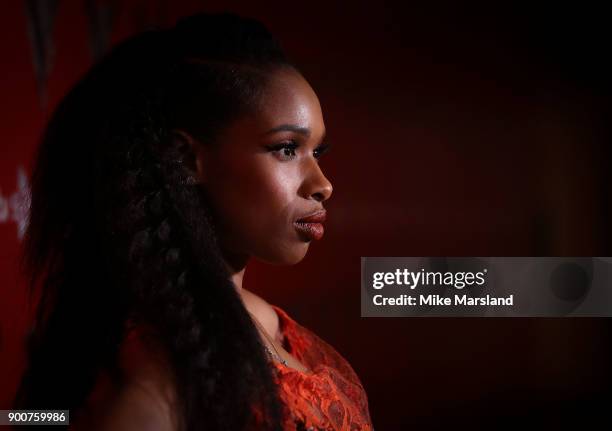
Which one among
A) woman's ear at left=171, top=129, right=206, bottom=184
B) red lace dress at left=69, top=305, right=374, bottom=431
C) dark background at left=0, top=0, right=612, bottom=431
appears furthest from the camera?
dark background at left=0, top=0, right=612, bottom=431

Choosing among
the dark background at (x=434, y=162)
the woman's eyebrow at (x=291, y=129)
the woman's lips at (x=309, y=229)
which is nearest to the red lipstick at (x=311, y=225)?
the woman's lips at (x=309, y=229)

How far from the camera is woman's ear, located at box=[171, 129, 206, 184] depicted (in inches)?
32.3

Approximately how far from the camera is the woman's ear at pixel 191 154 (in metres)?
0.82

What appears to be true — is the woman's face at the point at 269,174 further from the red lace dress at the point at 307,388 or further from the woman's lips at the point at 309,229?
the red lace dress at the point at 307,388

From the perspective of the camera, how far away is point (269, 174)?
0.82 metres

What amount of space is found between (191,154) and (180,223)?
0.09 meters

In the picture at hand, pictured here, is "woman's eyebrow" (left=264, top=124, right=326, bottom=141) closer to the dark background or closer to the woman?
the woman

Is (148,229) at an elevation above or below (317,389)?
above

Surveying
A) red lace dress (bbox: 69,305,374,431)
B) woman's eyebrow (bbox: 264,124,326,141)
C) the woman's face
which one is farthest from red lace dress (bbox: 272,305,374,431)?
woman's eyebrow (bbox: 264,124,326,141)

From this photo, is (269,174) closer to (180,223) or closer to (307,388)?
(180,223)

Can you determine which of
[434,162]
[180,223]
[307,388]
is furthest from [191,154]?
[434,162]

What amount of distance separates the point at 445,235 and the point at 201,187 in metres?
0.70

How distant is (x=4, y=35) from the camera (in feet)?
4.49

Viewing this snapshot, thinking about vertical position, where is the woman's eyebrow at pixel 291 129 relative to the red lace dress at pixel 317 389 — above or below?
above
